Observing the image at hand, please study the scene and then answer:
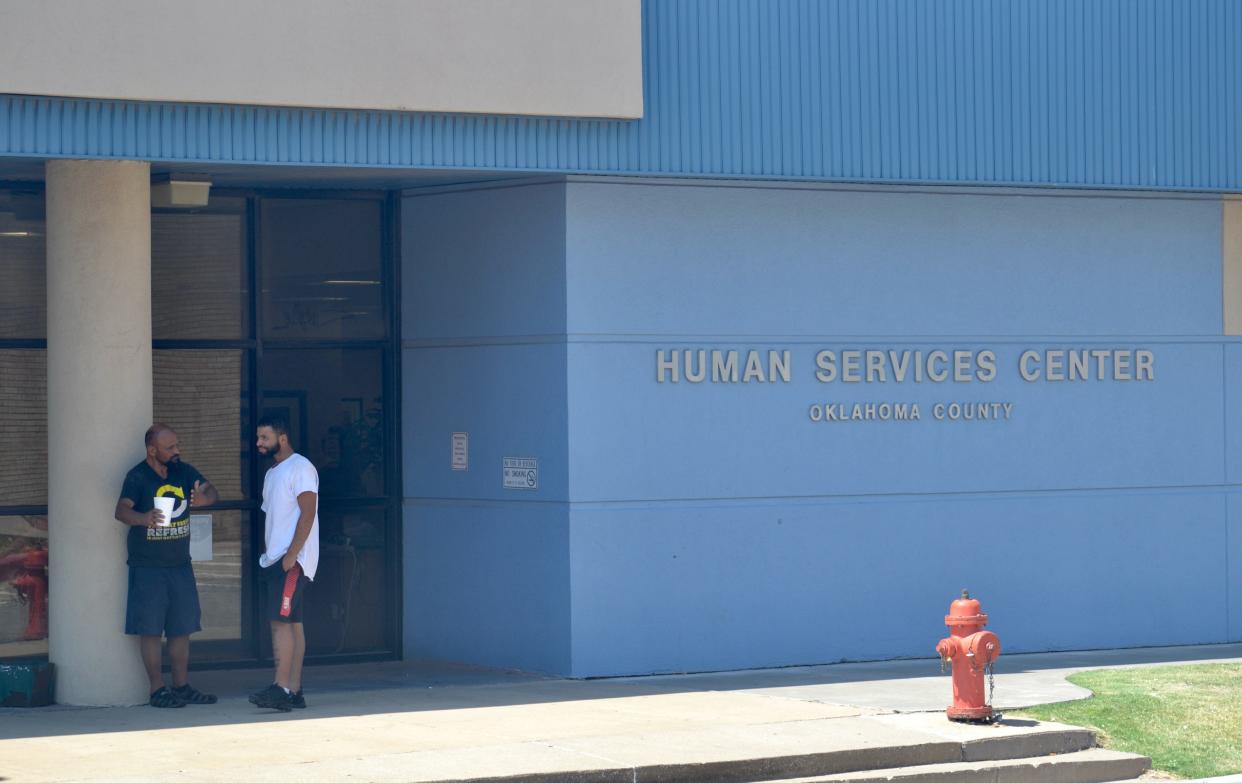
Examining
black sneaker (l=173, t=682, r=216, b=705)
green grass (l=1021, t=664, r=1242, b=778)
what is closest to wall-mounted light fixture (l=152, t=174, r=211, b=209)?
black sneaker (l=173, t=682, r=216, b=705)

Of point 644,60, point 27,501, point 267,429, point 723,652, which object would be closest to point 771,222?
point 644,60

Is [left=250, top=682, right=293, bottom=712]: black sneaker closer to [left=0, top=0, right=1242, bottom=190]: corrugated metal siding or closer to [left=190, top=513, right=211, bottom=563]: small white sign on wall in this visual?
[left=190, top=513, right=211, bottom=563]: small white sign on wall

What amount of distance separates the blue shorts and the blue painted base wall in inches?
103

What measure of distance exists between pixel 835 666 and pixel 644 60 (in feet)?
16.0

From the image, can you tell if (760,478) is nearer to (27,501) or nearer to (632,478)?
(632,478)

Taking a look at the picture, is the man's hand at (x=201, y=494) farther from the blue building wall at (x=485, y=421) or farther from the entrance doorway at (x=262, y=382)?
the blue building wall at (x=485, y=421)

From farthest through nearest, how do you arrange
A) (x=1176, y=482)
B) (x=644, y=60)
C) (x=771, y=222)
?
1. (x=1176, y=482)
2. (x=771, y=222)
3. (x=644, y=60)

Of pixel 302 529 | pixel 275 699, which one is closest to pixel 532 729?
pixel 275 699

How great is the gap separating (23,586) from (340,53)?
4.83 meters

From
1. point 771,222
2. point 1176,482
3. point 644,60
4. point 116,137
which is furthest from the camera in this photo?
point 1176,482

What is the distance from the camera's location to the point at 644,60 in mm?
13273

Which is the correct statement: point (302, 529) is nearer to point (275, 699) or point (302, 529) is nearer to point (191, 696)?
point (275, 699)

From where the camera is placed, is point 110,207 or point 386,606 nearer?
point 110,207

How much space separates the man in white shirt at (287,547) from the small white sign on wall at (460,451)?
2.26m
